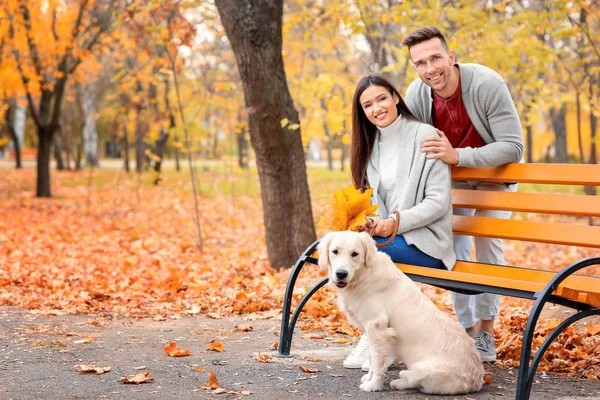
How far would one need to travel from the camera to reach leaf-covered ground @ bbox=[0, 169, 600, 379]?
6035 millimetres

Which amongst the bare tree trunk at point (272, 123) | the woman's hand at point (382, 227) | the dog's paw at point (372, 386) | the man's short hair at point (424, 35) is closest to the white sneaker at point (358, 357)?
the dog's paw at point (372, 386)

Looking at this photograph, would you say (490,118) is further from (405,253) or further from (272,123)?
(272,123)

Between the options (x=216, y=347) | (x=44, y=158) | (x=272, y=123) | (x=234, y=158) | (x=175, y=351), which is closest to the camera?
(x=175, y=351)

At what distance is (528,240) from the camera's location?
4.76 metres

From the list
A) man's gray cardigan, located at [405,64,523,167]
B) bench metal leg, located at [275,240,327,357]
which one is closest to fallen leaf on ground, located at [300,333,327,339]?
bench metal leg, located at [275,240,327,357]

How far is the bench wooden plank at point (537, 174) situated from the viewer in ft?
14.7

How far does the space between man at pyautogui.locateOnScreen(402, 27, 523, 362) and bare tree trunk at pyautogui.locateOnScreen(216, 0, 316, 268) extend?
10.3 feet

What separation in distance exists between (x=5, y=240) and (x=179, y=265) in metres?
3.76

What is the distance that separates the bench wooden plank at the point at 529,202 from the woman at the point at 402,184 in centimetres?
39

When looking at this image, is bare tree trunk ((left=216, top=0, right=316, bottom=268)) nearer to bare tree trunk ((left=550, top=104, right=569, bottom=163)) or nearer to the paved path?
the paved path

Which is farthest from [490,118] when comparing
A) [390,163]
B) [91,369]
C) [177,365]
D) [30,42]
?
[30,42]

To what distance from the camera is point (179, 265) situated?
10008mm

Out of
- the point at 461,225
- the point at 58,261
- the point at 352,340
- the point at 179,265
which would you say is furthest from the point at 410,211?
the point at 58,261

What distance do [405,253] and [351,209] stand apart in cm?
46
